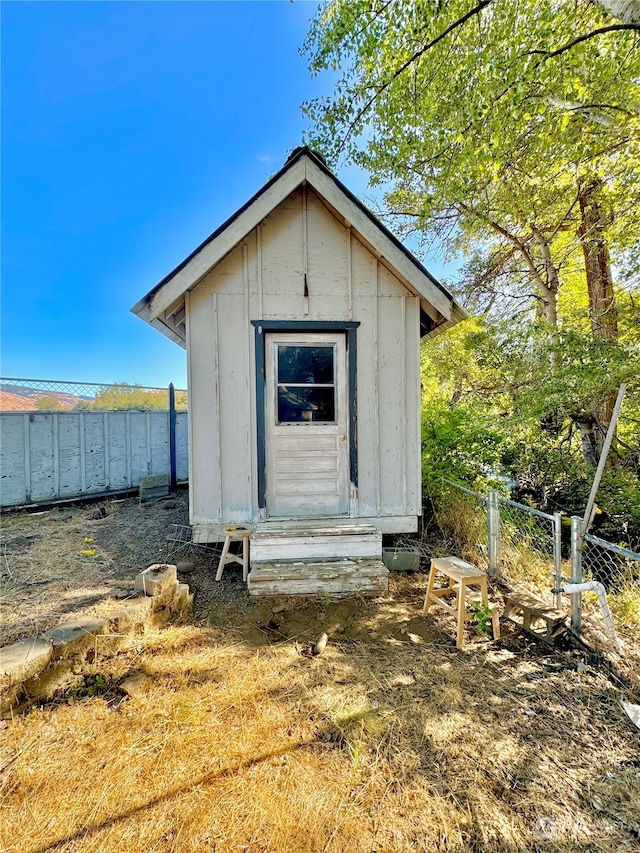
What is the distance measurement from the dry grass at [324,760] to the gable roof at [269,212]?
11.1 ft

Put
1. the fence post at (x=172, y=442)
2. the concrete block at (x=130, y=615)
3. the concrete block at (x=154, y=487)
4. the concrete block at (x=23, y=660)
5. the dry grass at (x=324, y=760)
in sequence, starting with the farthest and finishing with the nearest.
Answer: the fence post at (x=172, y=442) → the concrete block at (x=154, y=487) → the concrete block at (x=130, y=615) → the concrete block at (x=23, y=660) → the dry grass at (x=324, y=760)

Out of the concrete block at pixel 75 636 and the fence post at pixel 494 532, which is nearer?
the concrete block at pixel 75 636

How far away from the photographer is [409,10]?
4324mm

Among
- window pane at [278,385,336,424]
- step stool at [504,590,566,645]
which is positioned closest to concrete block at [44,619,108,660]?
window pane at [278,385,336,424]

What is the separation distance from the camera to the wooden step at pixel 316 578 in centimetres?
340

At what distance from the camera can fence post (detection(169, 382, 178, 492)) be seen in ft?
25.5

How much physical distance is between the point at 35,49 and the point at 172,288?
5.10 metres

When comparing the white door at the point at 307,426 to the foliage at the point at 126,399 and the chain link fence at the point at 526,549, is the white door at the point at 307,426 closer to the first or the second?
the chain link fence at the point at 526,549

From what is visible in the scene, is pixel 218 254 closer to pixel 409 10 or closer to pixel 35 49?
pixel 409 10

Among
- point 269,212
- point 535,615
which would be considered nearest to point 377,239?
point 269,212

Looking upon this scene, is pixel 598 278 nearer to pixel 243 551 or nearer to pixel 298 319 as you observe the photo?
pixel 298 319

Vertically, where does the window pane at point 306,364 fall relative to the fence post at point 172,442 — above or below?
above

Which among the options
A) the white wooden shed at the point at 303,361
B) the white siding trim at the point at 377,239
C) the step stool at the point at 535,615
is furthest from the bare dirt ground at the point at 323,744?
the white siding trim at the point at 377,239

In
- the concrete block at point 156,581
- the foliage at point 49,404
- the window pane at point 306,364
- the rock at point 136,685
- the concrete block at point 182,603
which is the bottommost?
the rock at point 136,685
